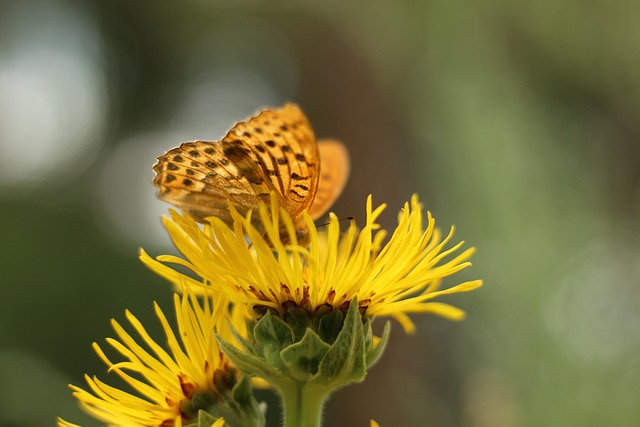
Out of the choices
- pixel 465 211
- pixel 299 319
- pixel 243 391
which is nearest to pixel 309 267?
pixel 299 319

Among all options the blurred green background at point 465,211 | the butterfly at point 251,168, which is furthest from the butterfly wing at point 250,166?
the blurred green background at point 465,211

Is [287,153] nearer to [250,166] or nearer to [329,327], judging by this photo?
[250,166]

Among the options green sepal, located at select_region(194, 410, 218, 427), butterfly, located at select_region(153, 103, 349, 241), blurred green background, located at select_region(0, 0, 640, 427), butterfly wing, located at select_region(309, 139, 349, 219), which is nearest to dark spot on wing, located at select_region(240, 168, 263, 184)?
butterfly, located at select_region(153, 103, 349, 241)

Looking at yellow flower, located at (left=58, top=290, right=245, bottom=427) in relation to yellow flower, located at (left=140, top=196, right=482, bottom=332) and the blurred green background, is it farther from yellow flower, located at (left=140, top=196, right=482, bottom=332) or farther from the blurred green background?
the blurred green background

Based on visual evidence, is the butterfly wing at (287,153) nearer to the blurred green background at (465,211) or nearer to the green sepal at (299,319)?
the green sepal at (299,319)

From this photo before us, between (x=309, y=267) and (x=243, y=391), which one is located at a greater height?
(x=309, y=267)

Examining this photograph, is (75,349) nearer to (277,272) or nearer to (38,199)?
(38,199)

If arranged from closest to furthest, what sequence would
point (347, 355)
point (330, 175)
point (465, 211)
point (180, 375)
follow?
point (347, 355), point (180, 375), point (330, 175), point (465, 211)
